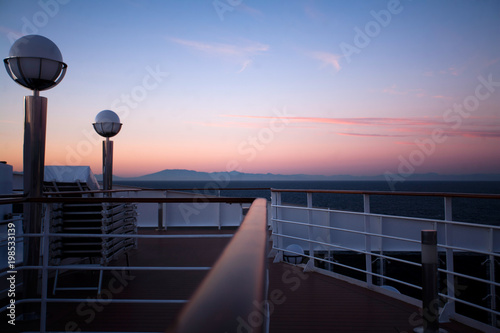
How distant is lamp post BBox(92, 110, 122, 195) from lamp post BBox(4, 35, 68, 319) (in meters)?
2.57

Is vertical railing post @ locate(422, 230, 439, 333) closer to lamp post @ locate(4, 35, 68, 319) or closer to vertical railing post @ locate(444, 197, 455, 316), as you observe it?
vertical railing post @ locate(444, 197, 455, 316)

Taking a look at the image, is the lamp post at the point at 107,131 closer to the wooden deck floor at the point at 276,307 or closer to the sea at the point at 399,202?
the sea at the point at 399,202

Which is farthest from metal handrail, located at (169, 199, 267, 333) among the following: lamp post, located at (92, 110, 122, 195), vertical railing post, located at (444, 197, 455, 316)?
lamp post, located at (92, 110, 122, 195)

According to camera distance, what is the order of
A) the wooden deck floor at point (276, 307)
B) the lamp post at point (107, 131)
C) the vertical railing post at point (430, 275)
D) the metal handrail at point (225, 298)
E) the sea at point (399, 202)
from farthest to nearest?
1. the sea at point (399, 202)
2. the lamp post at point (107, 131)
3. the wooden deck floor at point (276, 307)
4. the vertical railing post at point (430, 275)
5. the metal handrail at point (225, 298)

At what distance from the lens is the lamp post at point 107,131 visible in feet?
17.7

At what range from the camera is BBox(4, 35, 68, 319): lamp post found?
2.66 m

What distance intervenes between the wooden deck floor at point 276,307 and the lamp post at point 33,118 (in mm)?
453

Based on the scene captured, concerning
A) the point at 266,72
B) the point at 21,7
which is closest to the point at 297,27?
the point at 266,72

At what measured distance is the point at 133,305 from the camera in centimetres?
301

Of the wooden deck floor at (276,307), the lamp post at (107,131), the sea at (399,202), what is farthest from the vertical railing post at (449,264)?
the lamp post at (107,131)

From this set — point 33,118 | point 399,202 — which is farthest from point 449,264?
point 399,202

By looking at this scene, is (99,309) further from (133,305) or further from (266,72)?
(266,72)

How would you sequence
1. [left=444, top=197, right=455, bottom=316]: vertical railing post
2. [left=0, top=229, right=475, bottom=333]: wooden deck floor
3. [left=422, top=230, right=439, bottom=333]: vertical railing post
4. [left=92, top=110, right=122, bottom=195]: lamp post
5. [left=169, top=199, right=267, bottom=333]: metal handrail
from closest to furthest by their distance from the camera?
[left=169, top=199, right=267, bottom=333]: metal handrail → [left=422, top=230, right=439, bottom=333]: vertical railing post → [left=0, top=229, right=475, bottom=333]: wooden deck floor → [left=444, top=197, right=455, bottom=316]: vertical railing post → [left=92, top=110, right=122, bottom=195]: lamp post

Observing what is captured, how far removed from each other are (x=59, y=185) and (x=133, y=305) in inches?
108
